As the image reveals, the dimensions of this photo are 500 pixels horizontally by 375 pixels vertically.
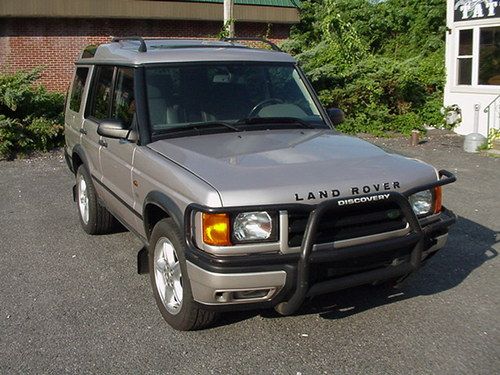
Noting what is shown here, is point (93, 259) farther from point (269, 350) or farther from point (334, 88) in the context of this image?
point (334, 88)

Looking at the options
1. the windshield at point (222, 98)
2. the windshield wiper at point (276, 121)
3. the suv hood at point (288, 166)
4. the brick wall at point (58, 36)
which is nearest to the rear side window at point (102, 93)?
the windshield at point (222, 98)

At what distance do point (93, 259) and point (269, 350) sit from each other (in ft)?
8.20

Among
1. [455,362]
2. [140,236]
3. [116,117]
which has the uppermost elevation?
[116,117]

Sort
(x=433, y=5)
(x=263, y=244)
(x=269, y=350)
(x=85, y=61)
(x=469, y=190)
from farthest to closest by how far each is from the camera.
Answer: (x=433, y=5), (x=469, y=190), (x=85, y=61), (x=269, y=350), (x=263, y=244)

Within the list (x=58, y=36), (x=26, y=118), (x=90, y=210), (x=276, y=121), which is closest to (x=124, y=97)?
(x=276, y=121)

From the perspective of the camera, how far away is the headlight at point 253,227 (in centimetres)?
348

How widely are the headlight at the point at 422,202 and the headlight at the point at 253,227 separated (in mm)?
1106

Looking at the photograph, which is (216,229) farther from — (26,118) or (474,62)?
(474,62)

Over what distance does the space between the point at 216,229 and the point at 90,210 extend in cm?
306

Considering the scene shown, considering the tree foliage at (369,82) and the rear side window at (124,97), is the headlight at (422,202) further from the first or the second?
the tree foliage at (369,82)

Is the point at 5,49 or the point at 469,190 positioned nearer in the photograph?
the point at 469,190

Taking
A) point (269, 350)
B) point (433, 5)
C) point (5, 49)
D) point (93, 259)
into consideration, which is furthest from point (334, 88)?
point (269, 350)

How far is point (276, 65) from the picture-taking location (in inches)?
207

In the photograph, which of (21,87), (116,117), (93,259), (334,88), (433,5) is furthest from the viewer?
(433,5)
